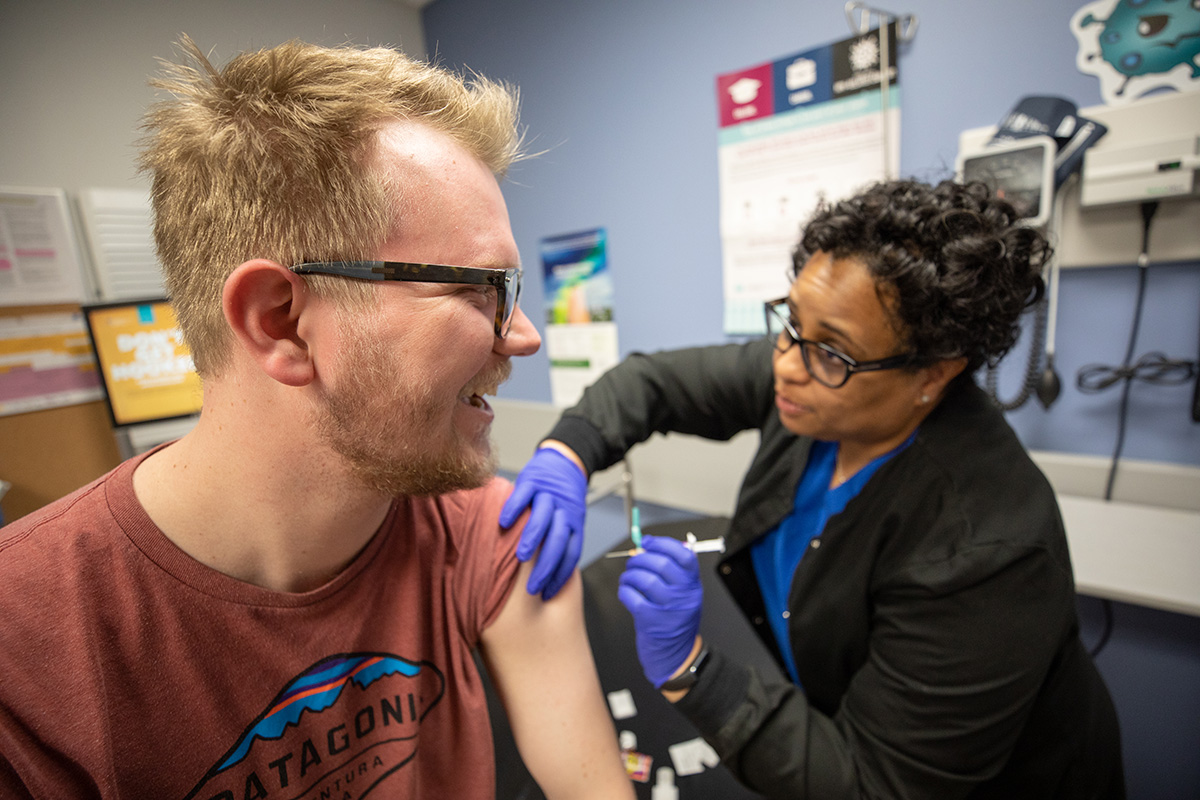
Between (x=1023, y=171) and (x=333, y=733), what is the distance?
1.92m

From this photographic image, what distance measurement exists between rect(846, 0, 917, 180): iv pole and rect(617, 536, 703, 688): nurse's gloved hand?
1323mm

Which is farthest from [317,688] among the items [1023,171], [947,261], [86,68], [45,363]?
[86,68]

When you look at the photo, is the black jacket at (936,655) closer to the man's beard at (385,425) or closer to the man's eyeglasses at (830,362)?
the man's eyeglasses at (830,362)

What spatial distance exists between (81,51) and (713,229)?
7.85ft

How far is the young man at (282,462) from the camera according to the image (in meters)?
0.59

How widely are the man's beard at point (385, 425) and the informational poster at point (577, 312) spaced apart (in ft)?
6.14

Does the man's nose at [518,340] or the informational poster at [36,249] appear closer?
the man's nose at [518,340]

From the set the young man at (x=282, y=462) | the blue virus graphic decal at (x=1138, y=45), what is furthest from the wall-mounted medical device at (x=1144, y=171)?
the young man at (x=282, y=462)

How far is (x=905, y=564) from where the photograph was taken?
93 cm

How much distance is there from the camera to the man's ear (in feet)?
2.01

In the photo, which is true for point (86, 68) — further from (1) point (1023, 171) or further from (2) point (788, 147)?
(1) point (1023, 171)

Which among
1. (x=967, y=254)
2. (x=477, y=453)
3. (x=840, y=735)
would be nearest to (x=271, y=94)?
(x=477, y=453)

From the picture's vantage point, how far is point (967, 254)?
905 millimetres

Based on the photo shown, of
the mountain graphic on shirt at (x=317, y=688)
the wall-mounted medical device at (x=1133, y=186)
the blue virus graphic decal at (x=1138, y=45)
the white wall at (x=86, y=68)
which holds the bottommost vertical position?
the mountain graphic on shirt at (x=317, y=688)
